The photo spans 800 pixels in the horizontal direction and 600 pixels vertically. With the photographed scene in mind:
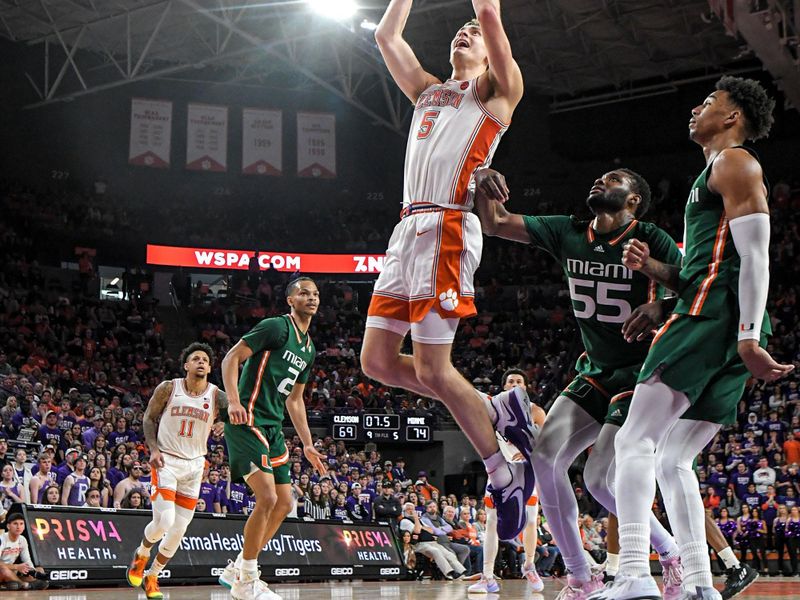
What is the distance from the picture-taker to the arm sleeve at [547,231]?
576cm

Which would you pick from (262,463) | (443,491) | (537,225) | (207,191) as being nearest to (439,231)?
(537,225)

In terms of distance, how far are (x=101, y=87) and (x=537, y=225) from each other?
86.4 ft

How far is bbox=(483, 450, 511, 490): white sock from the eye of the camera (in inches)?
215

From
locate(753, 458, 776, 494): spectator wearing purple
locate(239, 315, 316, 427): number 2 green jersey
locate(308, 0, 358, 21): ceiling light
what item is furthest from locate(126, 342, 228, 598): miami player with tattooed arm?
locate(308, 0, 358, 21): ceiling light

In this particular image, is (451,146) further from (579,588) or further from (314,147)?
(314,147)

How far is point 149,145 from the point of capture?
31.1 metres

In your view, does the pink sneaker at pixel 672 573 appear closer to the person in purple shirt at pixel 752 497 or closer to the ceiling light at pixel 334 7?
the person in purple shirt at pixel 752 497

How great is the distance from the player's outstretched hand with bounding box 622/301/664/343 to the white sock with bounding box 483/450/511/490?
1143mm

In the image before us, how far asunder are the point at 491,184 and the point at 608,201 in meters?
0.90

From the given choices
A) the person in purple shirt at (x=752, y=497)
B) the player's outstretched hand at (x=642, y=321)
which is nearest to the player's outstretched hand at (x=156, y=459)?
the player's outstretched hand at (x=642, y=321)

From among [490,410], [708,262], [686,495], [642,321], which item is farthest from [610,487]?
[708,262]

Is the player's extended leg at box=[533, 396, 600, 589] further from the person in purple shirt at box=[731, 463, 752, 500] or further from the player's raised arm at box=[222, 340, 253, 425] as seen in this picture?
the person in purple shirt at box=[731, 463, 752, 500]

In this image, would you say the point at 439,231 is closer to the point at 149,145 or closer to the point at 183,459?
the point at 183,459

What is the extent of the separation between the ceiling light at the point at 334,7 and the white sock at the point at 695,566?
22.4 meters
